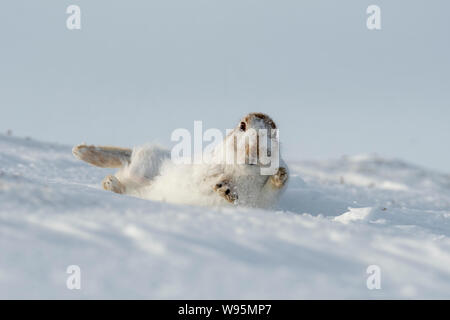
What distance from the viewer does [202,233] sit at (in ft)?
9.29

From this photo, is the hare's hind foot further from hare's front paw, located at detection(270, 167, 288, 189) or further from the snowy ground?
the snowy ground

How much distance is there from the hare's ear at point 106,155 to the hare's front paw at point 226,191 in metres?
1.82

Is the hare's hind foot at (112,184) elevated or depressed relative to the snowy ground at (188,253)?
elevated

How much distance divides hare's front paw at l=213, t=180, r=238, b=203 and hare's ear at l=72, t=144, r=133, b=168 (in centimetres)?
182

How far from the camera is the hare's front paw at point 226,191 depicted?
205 inches

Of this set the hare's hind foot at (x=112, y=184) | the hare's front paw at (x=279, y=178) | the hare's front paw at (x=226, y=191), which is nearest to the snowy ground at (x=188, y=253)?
the hare's front paw at (x=226, y=191)

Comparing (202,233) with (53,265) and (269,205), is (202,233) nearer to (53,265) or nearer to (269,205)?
(53,265)

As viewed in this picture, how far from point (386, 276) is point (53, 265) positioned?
62.6 inches

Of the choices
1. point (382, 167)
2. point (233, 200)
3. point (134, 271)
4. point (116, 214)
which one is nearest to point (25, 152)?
point (233, 200)

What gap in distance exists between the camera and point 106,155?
6672 mm

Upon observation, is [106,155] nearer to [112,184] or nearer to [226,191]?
[112,184]

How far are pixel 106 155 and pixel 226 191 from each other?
2119 mm

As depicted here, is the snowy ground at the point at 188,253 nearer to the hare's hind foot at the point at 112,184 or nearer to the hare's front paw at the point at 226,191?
the hare's front paw at the point at 226,191
